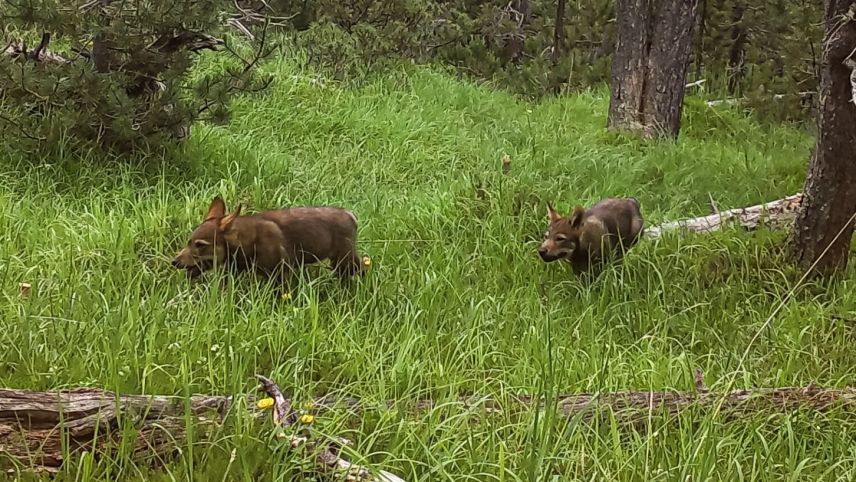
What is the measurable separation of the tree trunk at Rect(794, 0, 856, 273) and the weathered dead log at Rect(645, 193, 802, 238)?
76 centimetres

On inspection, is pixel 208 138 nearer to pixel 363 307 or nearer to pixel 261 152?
pixel 261 152

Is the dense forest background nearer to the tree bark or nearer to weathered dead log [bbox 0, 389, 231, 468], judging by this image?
the tree bark

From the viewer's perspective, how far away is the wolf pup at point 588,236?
17.6 ft

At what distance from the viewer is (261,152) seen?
23.5 feet

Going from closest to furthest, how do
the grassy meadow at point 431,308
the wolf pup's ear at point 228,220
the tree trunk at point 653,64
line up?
the grassy meadow at point 431,308 → the wolf pup's ear at point 228,220 → the tree trunk at point 653,64

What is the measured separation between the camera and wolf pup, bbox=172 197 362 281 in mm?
4547

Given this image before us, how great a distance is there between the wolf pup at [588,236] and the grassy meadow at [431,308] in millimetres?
140

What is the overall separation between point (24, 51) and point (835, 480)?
591 cm

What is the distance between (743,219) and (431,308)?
2.97 metres

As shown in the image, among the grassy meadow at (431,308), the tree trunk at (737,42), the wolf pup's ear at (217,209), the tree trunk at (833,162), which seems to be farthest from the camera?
Answer: the tree trunk at (737,42)

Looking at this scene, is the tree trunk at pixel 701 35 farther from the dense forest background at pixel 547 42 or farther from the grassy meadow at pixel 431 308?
the grassy meadow at pixel 431 308

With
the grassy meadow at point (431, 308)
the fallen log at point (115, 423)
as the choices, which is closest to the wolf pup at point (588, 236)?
the grassy meadow at point (431, 308)

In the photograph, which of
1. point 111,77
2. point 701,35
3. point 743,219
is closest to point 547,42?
point 701,35

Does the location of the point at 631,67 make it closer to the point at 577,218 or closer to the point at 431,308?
the point at 577,218
